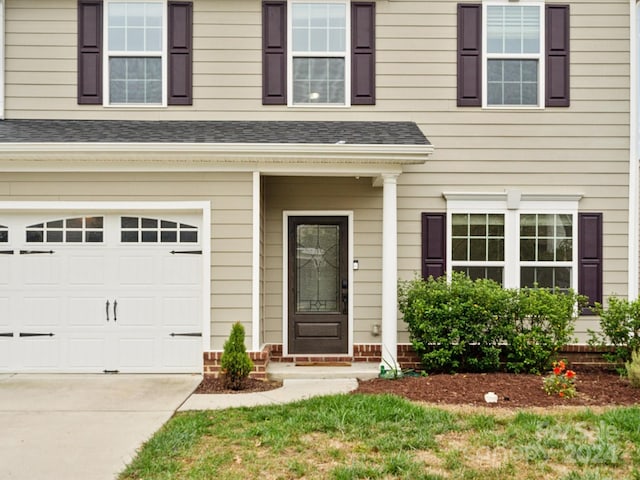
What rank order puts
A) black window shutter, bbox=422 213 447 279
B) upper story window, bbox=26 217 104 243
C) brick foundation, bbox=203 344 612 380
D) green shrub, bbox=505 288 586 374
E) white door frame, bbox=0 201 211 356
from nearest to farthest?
green shrub, bbox=505 288 586 374, white door frame, bbox=0 201 211 356, upper story window, bbox=26 217 104 243, brick foundation, bbox=203 344 612 380, black window shutter, bbox=422 213 447 279

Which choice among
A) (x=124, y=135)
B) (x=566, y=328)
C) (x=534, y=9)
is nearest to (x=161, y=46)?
(x=124, y=135)

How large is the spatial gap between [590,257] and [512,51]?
3188 millimetres

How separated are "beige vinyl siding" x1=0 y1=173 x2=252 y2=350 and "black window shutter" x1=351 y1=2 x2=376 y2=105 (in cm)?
221

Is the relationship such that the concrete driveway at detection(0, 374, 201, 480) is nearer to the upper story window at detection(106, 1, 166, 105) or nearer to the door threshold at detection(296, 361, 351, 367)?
the door threshold at detection(296, 361, 351, 367)

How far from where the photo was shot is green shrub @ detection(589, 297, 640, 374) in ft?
24.7

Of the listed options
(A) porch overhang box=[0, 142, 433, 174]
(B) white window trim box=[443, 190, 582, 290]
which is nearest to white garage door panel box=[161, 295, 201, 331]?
(A) porch overhang box=[0, 142, 433, 174]

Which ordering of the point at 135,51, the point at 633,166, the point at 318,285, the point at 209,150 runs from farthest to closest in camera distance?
the point at 318,285, the point at 135,51, the point at 633,166, the point at 209,150

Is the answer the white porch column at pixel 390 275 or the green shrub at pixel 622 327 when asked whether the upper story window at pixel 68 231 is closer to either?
the white porch column at pixel 390 275

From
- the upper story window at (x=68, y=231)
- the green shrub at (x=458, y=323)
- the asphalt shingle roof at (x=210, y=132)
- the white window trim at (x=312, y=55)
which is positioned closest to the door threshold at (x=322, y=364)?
the green shrub at (x=458, y=323)

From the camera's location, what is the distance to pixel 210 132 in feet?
26.1

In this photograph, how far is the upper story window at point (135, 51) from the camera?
857 cm

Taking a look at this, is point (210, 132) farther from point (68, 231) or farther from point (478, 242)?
point (478, 242)

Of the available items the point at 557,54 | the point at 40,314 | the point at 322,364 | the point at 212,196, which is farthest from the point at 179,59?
the point at 557,54

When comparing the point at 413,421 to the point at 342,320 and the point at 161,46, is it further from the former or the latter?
the point at 161,46
